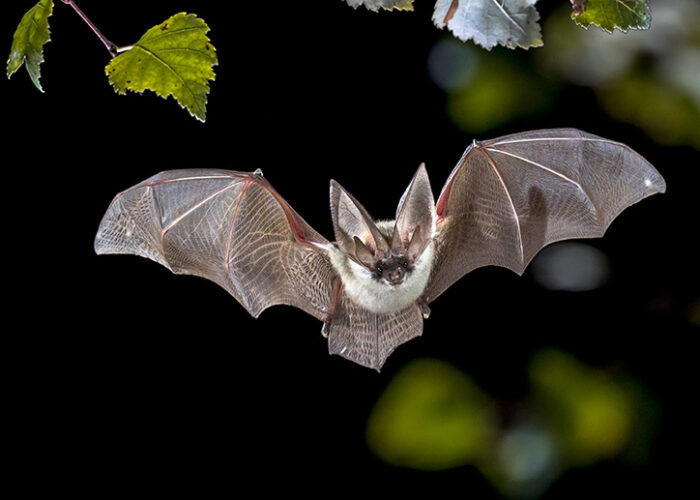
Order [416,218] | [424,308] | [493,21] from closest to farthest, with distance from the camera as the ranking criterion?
[493,21], [416,218], [424,308]

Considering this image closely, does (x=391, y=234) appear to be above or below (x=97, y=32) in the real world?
below

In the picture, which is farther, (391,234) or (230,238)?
(230,238)

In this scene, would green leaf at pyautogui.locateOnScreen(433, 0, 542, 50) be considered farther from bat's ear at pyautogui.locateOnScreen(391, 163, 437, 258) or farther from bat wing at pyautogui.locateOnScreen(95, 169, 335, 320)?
bat wing at pyautogui.locateOnScreen(95, 169, 335, 320)

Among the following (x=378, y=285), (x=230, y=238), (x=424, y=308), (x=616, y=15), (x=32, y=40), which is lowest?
(x=424, y=308)

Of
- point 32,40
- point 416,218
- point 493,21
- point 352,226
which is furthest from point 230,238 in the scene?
point 493,21

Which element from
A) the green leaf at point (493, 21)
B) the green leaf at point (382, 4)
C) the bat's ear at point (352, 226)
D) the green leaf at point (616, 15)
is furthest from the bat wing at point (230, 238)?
the green leaf at point (616, 15)

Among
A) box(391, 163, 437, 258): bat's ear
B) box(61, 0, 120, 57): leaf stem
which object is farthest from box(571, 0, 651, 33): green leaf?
box(61, 0, 120, 57): leaf stem

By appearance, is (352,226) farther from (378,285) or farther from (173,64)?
(173,64)

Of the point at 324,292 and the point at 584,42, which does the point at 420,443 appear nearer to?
the point at 324,292

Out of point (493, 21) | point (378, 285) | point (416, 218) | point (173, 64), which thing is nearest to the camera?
point (493, 21)

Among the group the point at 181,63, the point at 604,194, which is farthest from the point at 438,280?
the point at 181,63
